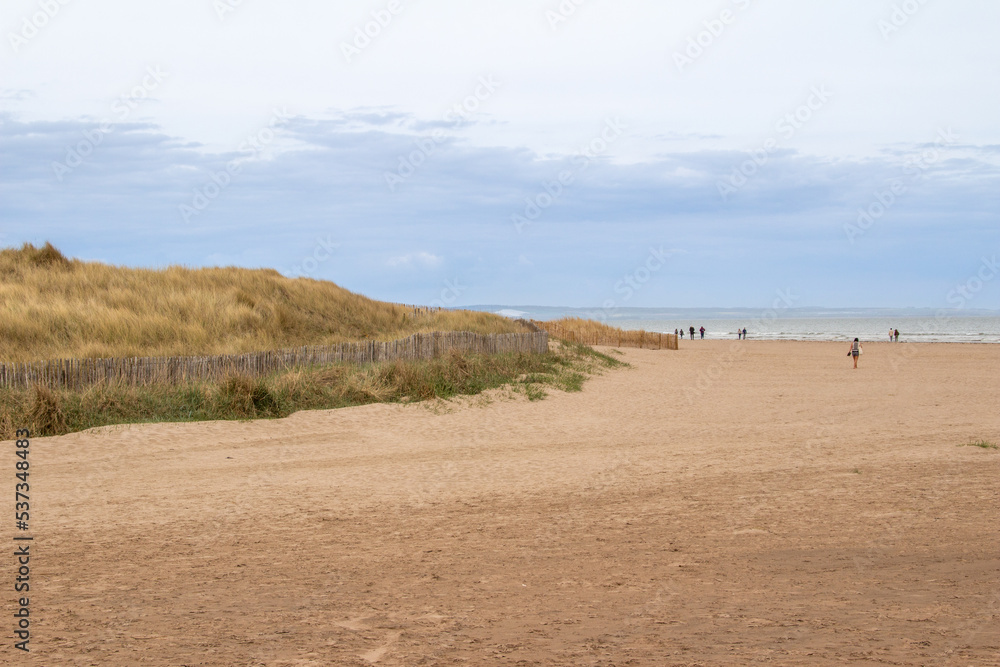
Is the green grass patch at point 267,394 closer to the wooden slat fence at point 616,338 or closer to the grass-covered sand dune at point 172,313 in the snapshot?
the grass-covered sand dune at point 172,313

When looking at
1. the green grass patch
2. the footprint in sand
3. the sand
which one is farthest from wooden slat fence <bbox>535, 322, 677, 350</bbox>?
the footprint in sand

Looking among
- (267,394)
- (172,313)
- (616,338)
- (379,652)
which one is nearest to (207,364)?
(267,394)

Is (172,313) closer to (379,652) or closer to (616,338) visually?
(379,652)

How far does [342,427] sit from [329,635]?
7.78 meters

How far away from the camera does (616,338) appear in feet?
123

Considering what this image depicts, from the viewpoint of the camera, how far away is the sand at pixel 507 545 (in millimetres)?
4426

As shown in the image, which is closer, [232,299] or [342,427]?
[342,427]

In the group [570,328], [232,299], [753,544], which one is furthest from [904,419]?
[570,328]

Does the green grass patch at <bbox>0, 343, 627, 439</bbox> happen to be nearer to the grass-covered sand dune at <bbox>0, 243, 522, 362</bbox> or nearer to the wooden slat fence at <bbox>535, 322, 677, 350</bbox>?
the grass-covered sand dune at <bbox>0, 243, 522, 362</bbox>

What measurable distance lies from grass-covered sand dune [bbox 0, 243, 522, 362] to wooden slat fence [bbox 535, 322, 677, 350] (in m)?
8.28

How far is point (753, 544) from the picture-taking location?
635 cm

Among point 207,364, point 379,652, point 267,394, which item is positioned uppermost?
point 207,364

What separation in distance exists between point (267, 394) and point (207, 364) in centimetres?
147

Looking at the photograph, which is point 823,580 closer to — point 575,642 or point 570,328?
point 575,642
